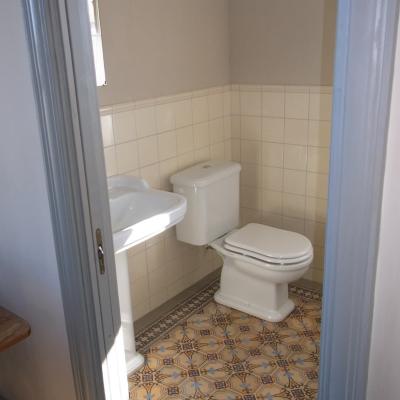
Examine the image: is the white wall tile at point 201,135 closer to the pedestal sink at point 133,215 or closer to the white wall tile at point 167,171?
the white wall tile at point 167,171

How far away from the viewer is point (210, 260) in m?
3.18

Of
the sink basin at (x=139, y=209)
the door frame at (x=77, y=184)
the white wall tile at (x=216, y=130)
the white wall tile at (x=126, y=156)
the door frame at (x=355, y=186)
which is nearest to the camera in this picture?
the door frame at (x=355, y=186)

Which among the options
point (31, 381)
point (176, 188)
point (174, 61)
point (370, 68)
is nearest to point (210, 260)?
point (176, 188)

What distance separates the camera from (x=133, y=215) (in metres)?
2.19

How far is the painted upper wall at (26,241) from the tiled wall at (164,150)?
2.61 ft

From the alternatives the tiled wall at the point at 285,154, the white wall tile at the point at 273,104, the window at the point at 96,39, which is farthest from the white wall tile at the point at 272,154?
the window at the point at 96,39

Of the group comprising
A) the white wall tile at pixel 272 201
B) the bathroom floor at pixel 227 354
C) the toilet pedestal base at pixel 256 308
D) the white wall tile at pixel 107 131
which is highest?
the white wall tile at pixel 107 131

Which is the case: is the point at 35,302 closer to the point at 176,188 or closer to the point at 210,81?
the point at 176,188

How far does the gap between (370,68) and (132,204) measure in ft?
4.99

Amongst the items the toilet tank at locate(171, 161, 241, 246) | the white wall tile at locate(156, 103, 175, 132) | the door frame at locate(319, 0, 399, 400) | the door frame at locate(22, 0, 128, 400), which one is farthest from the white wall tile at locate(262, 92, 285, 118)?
the door frame at locate(319, 0, 399, 400)

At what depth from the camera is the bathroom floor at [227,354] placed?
217 centimetres

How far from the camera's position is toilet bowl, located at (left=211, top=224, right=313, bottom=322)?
99.3 inches

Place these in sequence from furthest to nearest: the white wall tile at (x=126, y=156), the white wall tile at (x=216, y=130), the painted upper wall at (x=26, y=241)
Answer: the white wall tile at (x=216, y=130) → the white wall tile at (x=126, y=156) → the painted upper wall at (x=26, y=241)

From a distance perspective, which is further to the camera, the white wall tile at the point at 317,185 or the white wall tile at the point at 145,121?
the white wall tile at the point at 317,185
